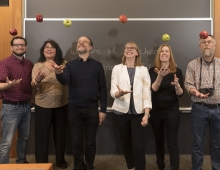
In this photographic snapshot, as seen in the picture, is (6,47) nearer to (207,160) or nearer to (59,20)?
(59,20)

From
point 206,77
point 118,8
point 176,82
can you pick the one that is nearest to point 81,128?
point 176,82

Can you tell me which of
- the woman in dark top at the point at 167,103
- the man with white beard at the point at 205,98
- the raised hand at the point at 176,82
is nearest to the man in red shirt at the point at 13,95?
the woman in dark top at the point at 167,103

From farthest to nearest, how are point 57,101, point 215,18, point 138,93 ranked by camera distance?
point 215,18 → point 57,101 → point 138,93

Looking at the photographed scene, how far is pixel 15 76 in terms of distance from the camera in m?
2.59

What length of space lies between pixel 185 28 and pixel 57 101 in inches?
74.9

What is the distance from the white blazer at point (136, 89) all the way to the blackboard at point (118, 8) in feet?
3.39

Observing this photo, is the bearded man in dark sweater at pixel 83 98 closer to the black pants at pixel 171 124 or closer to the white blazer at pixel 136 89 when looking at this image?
the white blazer at pixel 136 89

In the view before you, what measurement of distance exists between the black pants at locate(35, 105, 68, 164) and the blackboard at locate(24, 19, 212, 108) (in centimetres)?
80

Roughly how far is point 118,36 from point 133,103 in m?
1.10

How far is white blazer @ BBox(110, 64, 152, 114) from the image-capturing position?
2.42m

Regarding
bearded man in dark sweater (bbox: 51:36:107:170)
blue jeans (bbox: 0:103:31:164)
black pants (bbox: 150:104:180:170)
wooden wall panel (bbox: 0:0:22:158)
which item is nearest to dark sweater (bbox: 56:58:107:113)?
bearded man in dark sweater (bbox: 51:36:107:170)

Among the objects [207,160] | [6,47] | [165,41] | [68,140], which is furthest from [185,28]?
[6,47]

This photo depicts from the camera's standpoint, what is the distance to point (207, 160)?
307 cm

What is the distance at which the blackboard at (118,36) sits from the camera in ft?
10.2
